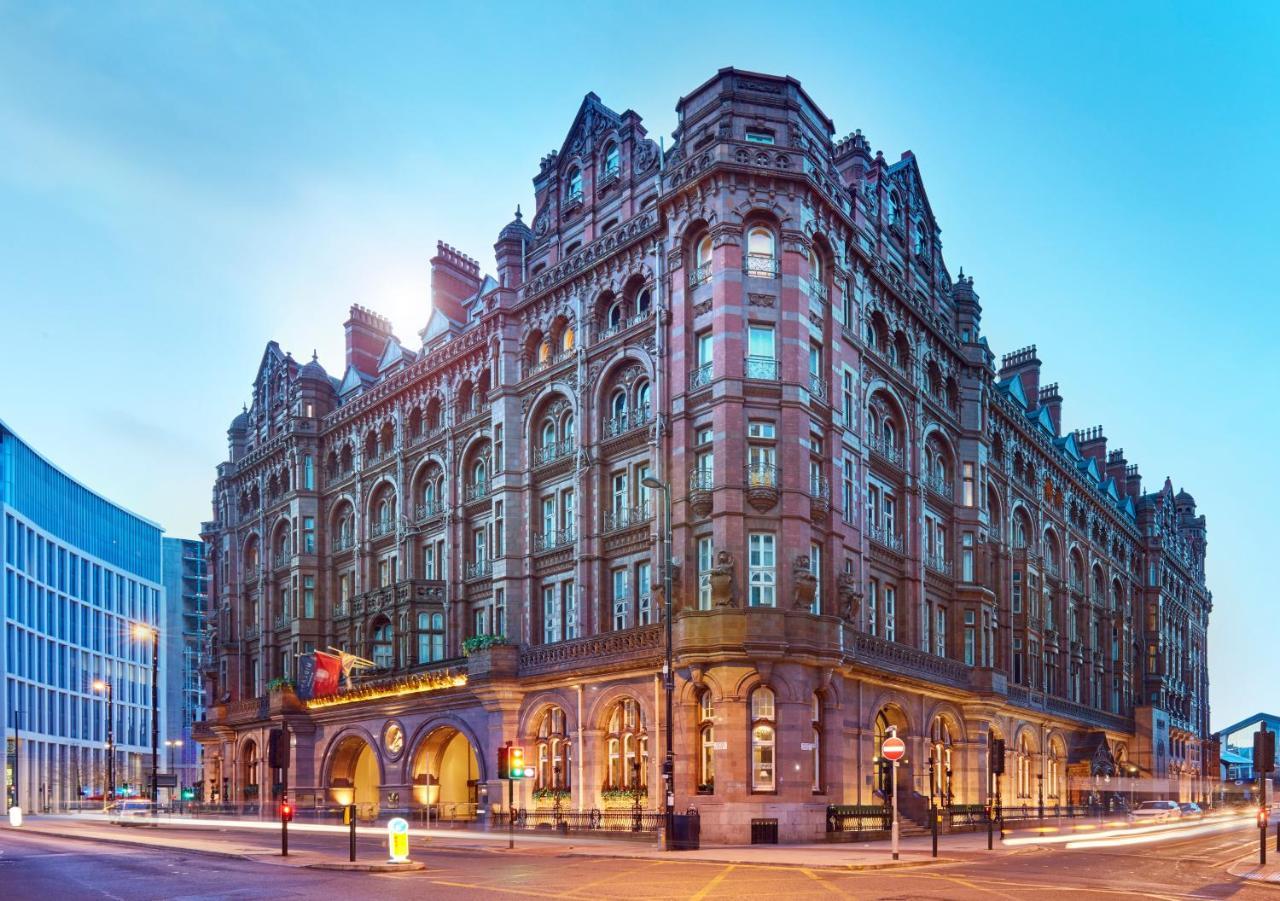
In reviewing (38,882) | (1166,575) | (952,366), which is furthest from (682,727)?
(1166,575)

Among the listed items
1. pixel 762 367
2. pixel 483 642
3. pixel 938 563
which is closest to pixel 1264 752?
pixel 762 367

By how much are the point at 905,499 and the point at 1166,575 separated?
50.3 m

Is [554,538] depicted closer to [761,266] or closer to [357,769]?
[761,266]

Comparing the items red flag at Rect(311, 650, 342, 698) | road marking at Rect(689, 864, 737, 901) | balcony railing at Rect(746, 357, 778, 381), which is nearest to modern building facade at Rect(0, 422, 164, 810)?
red flag at Rect(311, 650, 342, 698)

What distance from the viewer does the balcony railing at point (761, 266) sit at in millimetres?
40406

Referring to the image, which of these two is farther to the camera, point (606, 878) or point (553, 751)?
point (553, 751)

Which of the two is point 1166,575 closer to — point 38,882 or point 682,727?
point 682,727

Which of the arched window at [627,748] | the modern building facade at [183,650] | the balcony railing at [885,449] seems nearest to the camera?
the arched window at [627,748]

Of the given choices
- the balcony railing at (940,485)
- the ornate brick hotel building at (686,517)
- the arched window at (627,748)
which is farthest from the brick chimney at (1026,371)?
the arched window at (627,748)

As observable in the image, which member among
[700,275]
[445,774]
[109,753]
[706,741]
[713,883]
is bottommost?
[109,753]

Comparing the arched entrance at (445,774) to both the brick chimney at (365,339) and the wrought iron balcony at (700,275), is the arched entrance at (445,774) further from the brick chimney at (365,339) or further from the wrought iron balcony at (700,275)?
the brick chimney at (365,339)

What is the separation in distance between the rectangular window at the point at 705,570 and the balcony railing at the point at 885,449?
30.4ft

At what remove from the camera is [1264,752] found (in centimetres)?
2853

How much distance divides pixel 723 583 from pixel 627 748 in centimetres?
776
